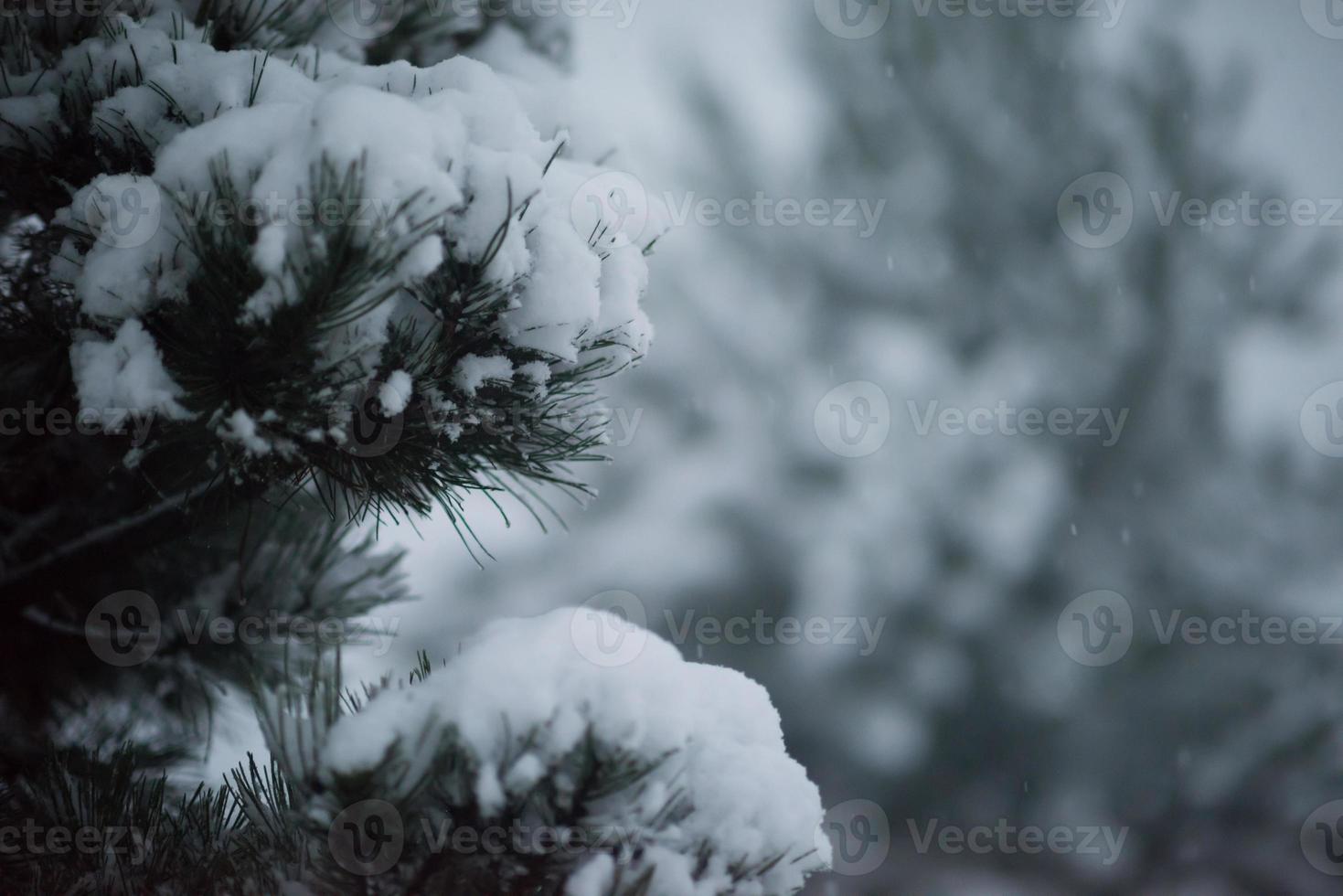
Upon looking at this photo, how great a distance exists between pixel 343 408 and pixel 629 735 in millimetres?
380

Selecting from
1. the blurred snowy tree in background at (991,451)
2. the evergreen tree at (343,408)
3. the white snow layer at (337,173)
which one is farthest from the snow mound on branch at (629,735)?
the blurred snowy tree in background at (991,451)

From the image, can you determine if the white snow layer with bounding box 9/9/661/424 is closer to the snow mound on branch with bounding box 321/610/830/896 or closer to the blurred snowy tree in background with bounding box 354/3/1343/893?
the snow mound on branch with bounding box 321/610/830/896

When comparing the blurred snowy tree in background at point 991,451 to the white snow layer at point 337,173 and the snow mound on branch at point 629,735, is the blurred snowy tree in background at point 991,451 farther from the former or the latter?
the snow mound on branch at point 629,735

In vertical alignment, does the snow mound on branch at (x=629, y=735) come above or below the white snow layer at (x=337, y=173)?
below

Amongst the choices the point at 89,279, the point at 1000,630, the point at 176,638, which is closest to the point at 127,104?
the point at 89,279

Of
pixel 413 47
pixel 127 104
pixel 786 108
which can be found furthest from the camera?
pixel 786 108

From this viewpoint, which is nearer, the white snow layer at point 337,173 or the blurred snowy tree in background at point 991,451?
the white snow layer at point 337,173

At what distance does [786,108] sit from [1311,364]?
376cm

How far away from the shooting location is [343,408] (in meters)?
0.75

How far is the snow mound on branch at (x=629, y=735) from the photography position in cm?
62

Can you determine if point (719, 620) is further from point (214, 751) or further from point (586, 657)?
point (586, 657)

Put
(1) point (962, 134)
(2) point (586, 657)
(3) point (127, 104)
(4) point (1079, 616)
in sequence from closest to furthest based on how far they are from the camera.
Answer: (2) point (586, 657)
(3) point (127, 104)
(4) point (1079, 616)
(1) point (962, 134)

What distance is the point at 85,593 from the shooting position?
1.21m

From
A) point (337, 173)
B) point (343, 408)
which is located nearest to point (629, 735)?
point (343, 408)
